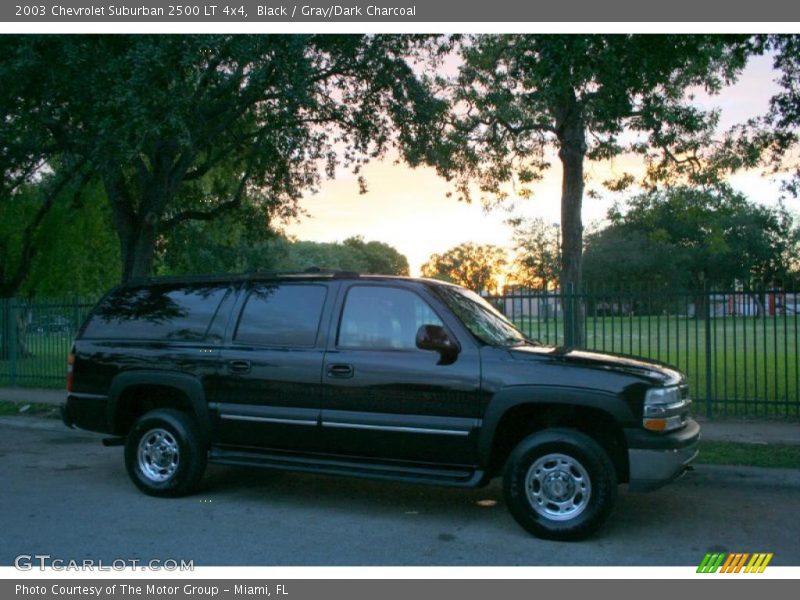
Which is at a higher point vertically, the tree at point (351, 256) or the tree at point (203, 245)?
the tree at point (351, 256)

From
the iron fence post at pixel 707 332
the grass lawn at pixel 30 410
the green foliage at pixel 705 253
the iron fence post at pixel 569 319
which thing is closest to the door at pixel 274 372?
the iron fence post at pixel 569 319

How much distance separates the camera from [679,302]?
1188cm

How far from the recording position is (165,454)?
753 cm

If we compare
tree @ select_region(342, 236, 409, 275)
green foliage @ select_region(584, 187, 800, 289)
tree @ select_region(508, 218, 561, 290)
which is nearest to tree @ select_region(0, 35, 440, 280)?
green foliage @ select_region(584, 187, 800, 289)

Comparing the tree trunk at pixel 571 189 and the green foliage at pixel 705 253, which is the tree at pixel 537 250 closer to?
the green foliage at pixel 705 253

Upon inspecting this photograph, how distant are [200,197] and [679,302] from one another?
13.7 metres

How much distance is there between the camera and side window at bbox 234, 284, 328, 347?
7051mm

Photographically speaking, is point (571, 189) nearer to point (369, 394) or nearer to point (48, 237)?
point (369, 394)

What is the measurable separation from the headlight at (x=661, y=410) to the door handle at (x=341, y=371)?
2.31 m

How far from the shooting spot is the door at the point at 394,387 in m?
6.34

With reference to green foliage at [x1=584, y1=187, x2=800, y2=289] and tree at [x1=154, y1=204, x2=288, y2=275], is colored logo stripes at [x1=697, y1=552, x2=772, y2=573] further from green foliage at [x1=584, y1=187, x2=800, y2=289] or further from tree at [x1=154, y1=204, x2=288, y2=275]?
green foliage at [x1=584, y1=187, x2=800, y2=289]

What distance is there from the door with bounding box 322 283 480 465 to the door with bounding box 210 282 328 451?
7.2 inches

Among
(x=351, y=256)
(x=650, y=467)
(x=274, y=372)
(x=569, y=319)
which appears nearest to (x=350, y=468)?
(x=274, y=372)

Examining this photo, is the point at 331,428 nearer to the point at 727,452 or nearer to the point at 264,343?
the point at 264,343
